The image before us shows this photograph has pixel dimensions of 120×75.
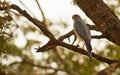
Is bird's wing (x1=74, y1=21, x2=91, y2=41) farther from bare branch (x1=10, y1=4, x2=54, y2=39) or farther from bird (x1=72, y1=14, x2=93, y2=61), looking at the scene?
bare branch (x1=10, y1=4, x2=54, y2=39)

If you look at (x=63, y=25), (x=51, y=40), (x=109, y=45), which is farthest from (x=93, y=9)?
(x=63, y=25)

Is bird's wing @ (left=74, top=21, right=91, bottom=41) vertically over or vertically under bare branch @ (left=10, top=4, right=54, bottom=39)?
over

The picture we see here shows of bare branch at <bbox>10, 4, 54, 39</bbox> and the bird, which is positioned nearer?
bare branch at <bbox>10, 4, 54, 39</bbox>

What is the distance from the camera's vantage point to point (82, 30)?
481cm

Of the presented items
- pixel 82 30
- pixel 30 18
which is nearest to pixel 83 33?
pixel 82 30

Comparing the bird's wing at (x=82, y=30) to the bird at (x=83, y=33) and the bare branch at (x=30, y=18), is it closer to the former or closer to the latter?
the bird at (x=83, y=33)

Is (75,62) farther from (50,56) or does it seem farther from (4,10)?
(4,10)

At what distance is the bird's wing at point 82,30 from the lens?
15.4ft

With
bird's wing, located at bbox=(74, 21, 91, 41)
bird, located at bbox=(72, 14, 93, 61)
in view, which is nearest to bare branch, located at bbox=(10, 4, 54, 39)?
bird, located at bbox=(72, 14, 93, 61)

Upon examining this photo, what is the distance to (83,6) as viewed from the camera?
479 cm

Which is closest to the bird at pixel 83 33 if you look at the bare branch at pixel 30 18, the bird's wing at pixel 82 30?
the bird's wing at pixel 82 30

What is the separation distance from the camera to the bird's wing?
4686mm

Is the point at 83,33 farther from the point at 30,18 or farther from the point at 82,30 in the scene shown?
the point at 30,18

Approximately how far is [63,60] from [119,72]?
1374mm
